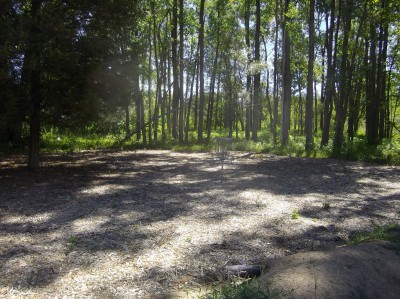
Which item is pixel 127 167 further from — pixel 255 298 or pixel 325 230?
pixel 255 298

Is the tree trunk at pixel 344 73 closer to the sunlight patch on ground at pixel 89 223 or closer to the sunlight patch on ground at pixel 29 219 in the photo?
the sunlight patch on ground at pixel 89 223

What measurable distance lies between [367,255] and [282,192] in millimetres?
4683

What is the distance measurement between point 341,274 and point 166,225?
2891mm

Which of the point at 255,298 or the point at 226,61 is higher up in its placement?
the point at 226,61

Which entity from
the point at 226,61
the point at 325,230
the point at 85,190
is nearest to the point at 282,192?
the point at 325,230

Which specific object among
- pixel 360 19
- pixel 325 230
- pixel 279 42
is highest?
pixel 279 42

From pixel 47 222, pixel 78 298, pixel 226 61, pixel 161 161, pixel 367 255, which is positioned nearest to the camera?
pixel 78 298

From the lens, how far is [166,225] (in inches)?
217

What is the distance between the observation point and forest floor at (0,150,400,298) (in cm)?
366

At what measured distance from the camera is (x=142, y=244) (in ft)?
15.3

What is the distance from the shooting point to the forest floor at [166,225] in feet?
12.0

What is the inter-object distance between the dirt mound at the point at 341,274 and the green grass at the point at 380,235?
58cm

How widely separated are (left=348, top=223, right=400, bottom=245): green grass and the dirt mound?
1.92 ft

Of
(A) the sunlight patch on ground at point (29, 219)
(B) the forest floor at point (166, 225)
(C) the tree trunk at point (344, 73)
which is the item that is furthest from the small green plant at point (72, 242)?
(C) the tree trunk at point (344, 73)
